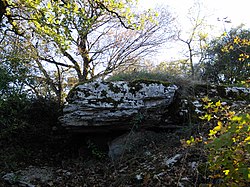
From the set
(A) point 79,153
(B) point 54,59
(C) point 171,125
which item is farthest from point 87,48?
(C) point 171,125

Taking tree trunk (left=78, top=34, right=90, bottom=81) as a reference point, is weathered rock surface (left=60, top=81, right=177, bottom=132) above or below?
below

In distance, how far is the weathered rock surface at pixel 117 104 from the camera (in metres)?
5.29

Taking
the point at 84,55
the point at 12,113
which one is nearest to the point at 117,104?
the point at 12,113

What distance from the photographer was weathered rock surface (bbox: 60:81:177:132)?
17.4 ft

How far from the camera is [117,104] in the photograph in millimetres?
5316

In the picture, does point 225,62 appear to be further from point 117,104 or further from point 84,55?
point 117,104

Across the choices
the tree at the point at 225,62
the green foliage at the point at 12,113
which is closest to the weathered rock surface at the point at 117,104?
the green foliage at the point at 12,113

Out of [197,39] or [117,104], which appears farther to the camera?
[197,39]

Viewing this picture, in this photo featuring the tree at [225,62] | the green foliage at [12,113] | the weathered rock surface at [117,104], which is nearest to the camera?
the weathered rock surface at [117,104]

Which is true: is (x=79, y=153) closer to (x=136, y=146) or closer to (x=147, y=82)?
(x=136, y=146)

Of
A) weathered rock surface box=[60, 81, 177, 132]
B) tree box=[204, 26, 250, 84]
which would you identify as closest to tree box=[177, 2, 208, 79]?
tree box=[204, 26, 250, 84]

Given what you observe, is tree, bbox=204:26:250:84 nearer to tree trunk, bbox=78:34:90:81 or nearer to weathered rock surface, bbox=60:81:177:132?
tree trunk, bbox=78:34:90:81

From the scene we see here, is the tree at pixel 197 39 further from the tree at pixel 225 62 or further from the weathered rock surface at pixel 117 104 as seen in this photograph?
the weathered rock surface at pixel 117 104

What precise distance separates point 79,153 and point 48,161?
0.70 meters
